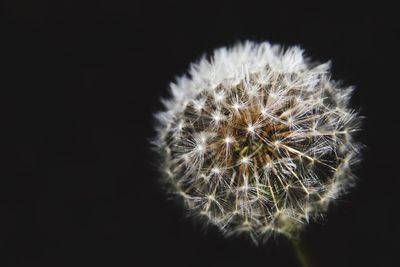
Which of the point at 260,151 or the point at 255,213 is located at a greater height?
the point at 260,151

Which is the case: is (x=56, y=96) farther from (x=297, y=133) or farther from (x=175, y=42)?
(x=297, y=133)

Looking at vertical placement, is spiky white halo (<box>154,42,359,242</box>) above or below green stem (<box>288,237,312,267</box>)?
above

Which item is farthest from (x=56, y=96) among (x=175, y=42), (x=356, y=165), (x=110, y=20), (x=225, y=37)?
(x=356, y=165)

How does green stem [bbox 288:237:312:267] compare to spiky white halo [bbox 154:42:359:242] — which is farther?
green stem [bbox 288:237:312:267]

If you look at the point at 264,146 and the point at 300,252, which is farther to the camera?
the point at 300,252

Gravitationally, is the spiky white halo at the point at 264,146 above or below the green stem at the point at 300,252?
above

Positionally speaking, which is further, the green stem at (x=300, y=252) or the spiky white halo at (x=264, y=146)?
the green stem at (x=300, y=252)

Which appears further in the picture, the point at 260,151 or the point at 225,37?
the point at 225,37

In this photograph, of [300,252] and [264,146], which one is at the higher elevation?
[264,146]
